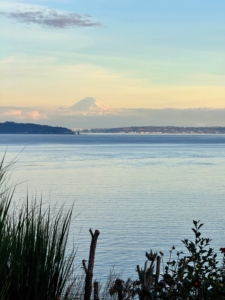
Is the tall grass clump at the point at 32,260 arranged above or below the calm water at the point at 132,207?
above

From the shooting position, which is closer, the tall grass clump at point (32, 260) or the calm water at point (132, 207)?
the tall grass clump at point (32, 260)

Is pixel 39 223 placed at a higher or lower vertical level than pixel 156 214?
higher

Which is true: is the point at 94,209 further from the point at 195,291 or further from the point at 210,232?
the point at 195,291

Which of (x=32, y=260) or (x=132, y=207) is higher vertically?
(x=32, y=260)

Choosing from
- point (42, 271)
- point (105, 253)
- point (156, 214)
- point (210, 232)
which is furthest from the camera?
point (156, 214)

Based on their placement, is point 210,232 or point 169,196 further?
point 169,196

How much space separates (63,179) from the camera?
4644 centimetres

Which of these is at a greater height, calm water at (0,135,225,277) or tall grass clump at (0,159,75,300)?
tall grass clump at (0,159,75,300)

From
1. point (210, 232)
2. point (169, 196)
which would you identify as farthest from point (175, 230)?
point (169, 196)

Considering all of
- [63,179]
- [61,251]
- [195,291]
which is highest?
[61,251]

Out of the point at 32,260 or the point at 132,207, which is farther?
the point at 132,207

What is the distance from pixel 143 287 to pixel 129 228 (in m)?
19.3

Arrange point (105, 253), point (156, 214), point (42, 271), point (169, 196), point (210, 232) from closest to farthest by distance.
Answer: point (42, 271)
point (105, 253)
point (210, 232)
point (156, 214)
point (169, 196)

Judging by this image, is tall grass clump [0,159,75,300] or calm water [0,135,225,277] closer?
tall grass clump [0,159,75,300]
